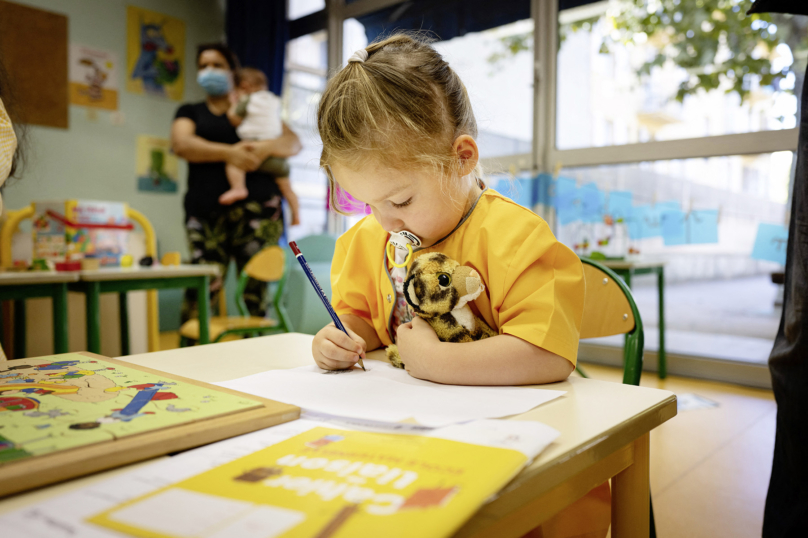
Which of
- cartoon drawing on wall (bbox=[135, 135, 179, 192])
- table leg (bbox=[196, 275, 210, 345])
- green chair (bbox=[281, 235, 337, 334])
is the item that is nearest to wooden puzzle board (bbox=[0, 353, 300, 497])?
table leg (bbox=[196, 275, 210, 345])

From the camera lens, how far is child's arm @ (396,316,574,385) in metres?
0.60

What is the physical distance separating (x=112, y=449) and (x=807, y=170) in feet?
2.82

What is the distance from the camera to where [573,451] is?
388mm

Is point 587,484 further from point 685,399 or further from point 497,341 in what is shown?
point 685,399

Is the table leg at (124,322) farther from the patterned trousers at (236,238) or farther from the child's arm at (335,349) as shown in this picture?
the child's arm at (335,349)

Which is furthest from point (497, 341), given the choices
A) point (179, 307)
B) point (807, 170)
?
point (179, 307)

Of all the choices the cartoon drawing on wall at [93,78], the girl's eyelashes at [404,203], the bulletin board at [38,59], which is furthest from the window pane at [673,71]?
the bulletin board at [38,59]

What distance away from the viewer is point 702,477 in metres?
1.51

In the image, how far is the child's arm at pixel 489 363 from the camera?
60 cm

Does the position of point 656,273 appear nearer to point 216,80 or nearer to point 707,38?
point 707,38

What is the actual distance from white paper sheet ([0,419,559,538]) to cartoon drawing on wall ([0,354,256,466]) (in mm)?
43

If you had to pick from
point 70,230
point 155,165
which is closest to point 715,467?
point 70,230

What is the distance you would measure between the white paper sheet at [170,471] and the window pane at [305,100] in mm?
3978

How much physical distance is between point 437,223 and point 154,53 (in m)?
4.10
